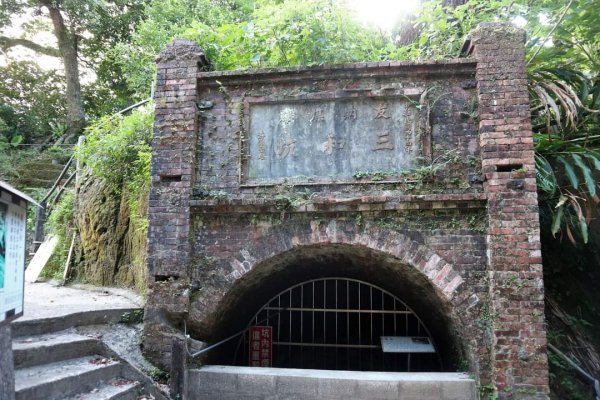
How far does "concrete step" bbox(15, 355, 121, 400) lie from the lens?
12.1 ft

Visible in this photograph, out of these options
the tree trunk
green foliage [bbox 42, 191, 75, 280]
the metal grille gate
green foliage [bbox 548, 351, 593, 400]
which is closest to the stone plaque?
the metal grille gate

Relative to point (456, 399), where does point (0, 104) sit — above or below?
above

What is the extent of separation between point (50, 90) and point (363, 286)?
17.5m

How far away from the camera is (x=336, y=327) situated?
23.0 feet

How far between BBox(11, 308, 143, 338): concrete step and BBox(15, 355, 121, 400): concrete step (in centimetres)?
52

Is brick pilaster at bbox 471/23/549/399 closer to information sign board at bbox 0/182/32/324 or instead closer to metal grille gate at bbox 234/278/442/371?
metal grille gate at bbox 234/278/442/371

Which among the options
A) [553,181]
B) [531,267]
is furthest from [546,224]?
[531,267]

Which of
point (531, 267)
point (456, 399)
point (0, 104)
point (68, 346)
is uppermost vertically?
point (0, 104)

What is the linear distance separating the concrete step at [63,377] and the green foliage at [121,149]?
9.70ft

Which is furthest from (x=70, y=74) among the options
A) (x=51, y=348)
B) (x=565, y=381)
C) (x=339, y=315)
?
(x=565, y=381)

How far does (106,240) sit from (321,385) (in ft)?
16.8

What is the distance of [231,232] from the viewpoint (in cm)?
499

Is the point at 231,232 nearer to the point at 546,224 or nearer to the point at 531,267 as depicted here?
the point at 531,267

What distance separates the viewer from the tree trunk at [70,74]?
16547 millimetres
